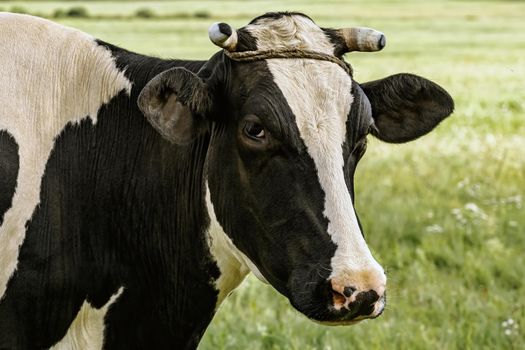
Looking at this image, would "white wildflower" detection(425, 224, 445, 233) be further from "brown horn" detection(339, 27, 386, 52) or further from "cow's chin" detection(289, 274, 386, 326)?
"cow's chin" detection(289, 274, 386, 326)

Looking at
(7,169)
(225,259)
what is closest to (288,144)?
(225,259)

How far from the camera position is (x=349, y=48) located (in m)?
4.56

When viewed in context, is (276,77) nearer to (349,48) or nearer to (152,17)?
(349,48)

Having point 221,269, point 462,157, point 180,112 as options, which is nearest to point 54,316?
point 221,269

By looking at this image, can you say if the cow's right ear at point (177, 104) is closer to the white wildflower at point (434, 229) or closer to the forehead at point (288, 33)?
the forehead at point (288, 33)

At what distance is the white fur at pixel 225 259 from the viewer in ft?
14.9

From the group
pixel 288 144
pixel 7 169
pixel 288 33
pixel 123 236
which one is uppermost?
pixel 288 33

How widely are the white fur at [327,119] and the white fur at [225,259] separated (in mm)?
610

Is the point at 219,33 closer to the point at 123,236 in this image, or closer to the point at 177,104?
the point at 177,104

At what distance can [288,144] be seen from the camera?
4.17 meters

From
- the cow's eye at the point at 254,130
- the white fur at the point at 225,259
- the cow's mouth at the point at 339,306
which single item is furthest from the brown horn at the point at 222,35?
the cow's mouth at the point at 339,306

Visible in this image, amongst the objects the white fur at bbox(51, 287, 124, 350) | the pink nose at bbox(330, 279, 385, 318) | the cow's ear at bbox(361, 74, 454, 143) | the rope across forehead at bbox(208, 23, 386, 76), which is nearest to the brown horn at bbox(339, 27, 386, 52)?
the rope across forehead at bbox(208, 23, 386, 76)

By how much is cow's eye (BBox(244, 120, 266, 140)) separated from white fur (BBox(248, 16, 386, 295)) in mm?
170

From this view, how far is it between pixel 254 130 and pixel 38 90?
1138mm
